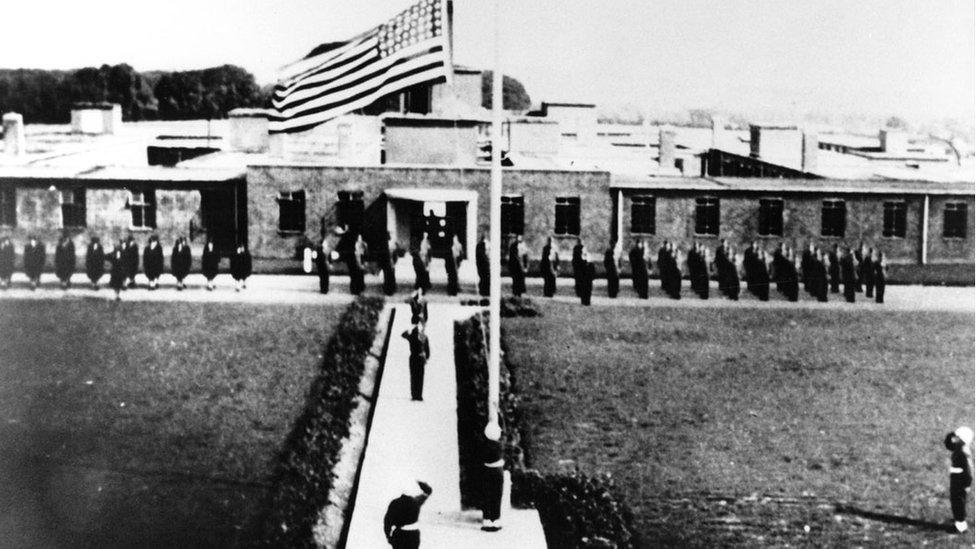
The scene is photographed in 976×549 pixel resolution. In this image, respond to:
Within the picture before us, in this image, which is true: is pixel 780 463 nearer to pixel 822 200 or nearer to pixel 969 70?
pixel 822 200

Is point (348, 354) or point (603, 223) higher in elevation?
point (603, 223)

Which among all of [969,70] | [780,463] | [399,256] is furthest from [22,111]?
[969,70]

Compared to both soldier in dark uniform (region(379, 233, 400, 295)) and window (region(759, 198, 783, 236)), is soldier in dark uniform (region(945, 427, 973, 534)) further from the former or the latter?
soldier in dark uniform (region(379, 233, 400, 295))

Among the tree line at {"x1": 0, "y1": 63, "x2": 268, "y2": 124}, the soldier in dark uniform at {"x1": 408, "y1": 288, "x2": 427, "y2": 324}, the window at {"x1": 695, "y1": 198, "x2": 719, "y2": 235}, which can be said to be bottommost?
the soldier in dark uniform at {"x1": 408, "y1": 288, "x2": 427, "y2": 324}

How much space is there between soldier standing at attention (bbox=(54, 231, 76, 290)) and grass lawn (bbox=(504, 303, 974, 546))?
5411 mm

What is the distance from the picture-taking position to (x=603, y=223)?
14750mm

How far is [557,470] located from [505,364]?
205cm

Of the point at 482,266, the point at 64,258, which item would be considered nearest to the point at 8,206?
the point at 64,258

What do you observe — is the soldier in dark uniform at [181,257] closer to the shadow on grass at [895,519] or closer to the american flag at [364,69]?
the american flag at [364,69]

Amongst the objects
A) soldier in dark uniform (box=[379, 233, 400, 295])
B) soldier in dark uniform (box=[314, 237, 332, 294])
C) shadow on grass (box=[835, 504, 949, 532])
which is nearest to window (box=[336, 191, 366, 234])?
soldier in dark uniform (box=[314, 237, 332, 294])

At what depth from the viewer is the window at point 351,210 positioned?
49.3ft

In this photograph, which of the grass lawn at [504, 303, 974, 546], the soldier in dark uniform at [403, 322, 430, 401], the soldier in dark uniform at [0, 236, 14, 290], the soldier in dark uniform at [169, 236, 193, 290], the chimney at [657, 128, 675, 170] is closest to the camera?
the grass lawn at [504, 303, 974, 546]

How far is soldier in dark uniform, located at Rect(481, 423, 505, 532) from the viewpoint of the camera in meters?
11.2

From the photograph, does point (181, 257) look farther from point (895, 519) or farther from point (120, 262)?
point (895, 519)
